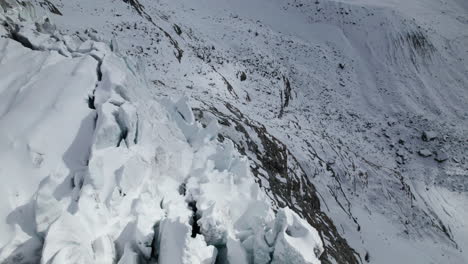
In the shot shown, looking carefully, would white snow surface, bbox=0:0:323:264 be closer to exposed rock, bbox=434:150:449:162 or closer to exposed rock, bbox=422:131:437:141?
exposed rock, bbox=434:150:449:162

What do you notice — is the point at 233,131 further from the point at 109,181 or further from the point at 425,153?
the point at 425,153

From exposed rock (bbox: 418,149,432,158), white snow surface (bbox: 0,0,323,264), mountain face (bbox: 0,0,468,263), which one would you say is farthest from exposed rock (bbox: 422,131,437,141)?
white snow surface (bbox: 0,0,323,264)

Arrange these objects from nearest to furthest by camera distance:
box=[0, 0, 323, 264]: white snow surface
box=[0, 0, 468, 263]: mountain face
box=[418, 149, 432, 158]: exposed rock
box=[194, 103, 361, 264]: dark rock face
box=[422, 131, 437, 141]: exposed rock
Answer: box=[0, 0, 323, 264]: white snow surface
box=[0, 0, 468, 263]: mountain face
box=[194, 103, 361, 264]: dark rock face
box=[418, 149, 432, 158]: exposed rock
box=[422, 131, 437, 141]: exposed rock

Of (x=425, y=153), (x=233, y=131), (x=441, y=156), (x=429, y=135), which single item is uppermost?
(x=233, y=131)

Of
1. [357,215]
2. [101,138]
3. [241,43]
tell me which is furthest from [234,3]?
[101,138]

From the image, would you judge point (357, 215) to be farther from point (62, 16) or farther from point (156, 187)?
point (62, 16)

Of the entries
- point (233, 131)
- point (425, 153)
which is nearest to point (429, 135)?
point (425, 153)
